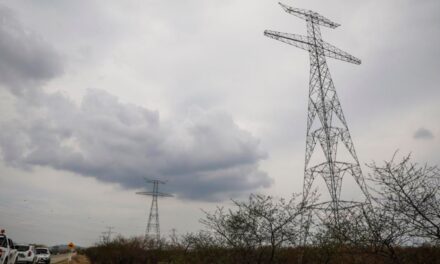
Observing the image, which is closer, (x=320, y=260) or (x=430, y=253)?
(x=430, y=253)

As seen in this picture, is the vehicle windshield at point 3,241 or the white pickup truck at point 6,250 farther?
the vehicle windshield at point 3,241

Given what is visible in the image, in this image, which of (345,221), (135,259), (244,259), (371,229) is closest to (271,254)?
(244,259)

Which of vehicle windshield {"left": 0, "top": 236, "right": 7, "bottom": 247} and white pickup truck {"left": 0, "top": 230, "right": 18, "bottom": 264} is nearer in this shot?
white pickup truck {"left": 0, "top": 230, "right": 18, "bottom": 264}

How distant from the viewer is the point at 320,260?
12.2m

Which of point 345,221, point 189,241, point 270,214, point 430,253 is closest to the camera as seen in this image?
point 430,253

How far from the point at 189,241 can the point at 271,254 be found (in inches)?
208

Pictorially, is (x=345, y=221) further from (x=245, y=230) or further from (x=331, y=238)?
(x=245, y=230)

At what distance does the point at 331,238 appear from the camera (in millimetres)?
11492

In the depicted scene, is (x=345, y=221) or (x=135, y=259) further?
Result: (x=135, y=259)

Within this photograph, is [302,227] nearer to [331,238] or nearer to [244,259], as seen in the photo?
[331,238]

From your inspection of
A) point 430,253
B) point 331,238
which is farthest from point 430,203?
point 331,238

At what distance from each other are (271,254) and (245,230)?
119 cm

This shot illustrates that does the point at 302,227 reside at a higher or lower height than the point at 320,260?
higher

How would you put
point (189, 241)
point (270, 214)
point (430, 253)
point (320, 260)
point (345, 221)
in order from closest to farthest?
1. point (430, 253)
2. point (345, 221)
3. point (320, 260)
4. point (270, 214)
5. point (189, 241)
